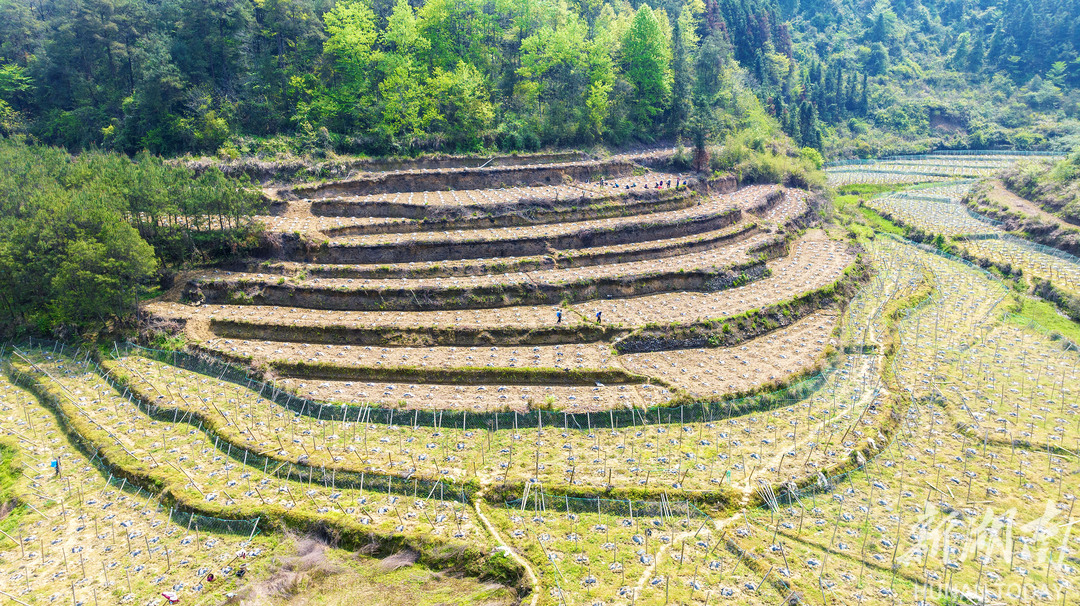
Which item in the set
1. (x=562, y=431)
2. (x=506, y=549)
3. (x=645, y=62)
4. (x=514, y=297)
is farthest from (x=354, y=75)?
(x=506, y=549)

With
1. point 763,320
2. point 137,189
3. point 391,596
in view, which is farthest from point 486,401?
point 137,189

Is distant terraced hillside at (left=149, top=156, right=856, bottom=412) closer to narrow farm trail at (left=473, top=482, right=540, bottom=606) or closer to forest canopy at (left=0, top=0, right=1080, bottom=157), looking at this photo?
narrow farm trail at (left=473, top=482, right=540, bottom=606)

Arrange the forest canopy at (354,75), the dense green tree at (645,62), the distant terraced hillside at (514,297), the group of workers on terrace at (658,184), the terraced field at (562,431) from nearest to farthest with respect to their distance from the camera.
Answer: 1. the terraced field at (562,431)
2. the distant terraced hillside at (514,297)
3. the forest canopy at (354,75)
4. the group of workers on terrace at (658,184)
5. the dense green tree at (645,62)

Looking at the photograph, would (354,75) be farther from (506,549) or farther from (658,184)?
(506,549)

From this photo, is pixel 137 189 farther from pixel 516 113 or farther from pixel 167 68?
pixel 516 113

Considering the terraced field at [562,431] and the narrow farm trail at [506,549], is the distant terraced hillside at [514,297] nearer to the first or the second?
the terraced field at [562,431]

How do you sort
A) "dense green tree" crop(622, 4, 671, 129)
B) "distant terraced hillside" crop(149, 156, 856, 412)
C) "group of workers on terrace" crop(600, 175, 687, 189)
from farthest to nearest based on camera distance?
"dense green tree" crop(622, 4, 671, 129)
"group of workers on terrace" crop(600, 175, 687, 189)
"distant terraced hillside" crop(149, 156, 856, 412)

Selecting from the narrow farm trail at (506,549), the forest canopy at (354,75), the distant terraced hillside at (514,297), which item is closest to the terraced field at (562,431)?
the narrow farm trail at (506,549)

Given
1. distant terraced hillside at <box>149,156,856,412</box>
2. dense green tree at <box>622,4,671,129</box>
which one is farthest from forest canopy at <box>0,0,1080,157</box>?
distant terraced hillside at <box>149,156,856,412</box>
